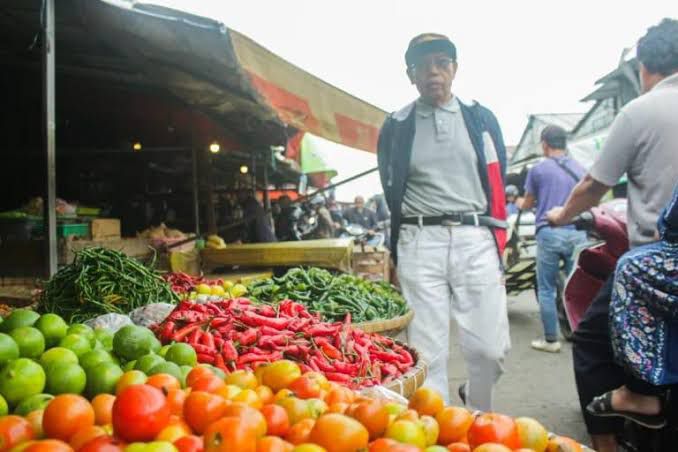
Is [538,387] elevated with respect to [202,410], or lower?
lower

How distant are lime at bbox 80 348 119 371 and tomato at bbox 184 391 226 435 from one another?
0.63 meters

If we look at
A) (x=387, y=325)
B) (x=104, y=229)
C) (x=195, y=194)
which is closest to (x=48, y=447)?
(x=387, y=325)

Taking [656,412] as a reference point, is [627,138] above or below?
above

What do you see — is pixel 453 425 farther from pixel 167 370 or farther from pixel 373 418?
pixel 167 370

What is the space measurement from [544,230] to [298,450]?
5428mm

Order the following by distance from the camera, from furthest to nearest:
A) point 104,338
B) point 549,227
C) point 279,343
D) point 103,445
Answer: point 549,227 < point 279,343 < point 104,338 < point 103,445

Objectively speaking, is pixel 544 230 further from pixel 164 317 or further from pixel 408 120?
pixel 164 317

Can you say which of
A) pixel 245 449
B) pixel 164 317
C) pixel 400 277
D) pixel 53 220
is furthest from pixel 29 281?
pixel 245 449

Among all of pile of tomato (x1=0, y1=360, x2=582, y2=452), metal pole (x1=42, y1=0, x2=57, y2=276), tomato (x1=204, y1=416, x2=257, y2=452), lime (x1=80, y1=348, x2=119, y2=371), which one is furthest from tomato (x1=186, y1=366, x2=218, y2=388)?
metal pole (x1=42, y1=0, x2=57, y2=276)

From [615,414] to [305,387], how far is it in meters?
1.70

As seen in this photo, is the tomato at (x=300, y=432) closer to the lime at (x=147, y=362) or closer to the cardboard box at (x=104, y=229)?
the lime at (x=147, y=362)

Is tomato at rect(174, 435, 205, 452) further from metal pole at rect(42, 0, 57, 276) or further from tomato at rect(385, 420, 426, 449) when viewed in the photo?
metal pole at rect(42, 0, 57, 276)

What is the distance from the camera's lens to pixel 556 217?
334cm

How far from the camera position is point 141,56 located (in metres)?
5.10
